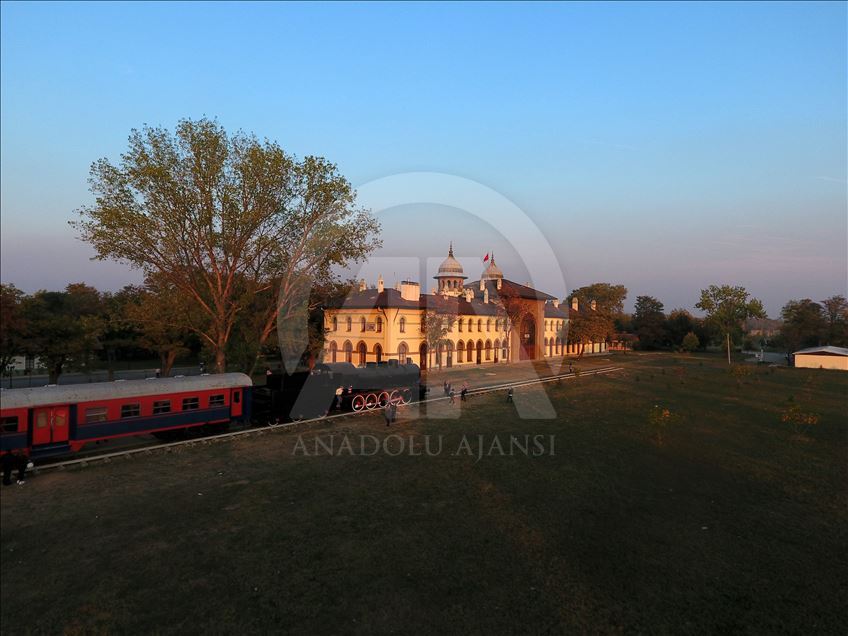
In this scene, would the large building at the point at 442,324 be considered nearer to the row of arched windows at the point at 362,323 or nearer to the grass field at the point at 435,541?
the row of arched windows at the point at 362,323

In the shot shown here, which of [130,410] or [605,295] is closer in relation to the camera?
[130,410]

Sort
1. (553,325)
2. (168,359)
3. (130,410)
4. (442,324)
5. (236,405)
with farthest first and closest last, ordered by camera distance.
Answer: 1. (553,325)
2. (442,324)
3. (168,359)
4. (236,405)
5. (130,410)

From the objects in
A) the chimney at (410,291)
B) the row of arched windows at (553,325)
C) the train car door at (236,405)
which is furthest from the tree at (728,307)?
the train car door at (236,405)

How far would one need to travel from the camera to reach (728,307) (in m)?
59.9

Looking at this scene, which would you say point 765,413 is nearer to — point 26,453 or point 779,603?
point 779,603

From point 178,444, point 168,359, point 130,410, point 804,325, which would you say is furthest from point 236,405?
point 804,325

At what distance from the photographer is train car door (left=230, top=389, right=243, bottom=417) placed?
19062 millimetres

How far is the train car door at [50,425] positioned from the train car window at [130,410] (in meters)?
1.65

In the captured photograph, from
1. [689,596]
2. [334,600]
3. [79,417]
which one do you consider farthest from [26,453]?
[689,596]

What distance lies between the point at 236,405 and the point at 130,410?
162 inches

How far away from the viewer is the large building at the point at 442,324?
45.5 m

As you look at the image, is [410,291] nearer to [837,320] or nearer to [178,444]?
[178,444]

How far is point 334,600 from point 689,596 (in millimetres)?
6372

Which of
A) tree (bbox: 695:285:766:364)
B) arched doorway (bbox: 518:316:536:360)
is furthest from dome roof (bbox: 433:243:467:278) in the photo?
tree (bbox: 695:285:766:364)
